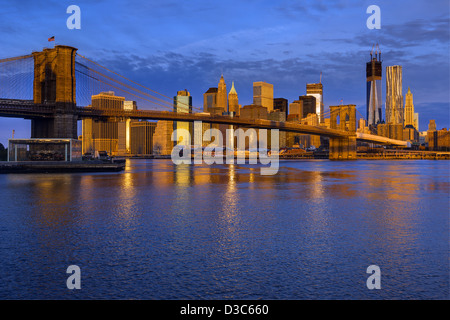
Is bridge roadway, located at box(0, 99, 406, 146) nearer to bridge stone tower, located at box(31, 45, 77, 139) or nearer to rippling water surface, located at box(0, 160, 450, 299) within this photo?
bridge stone tower, located at box(31, 45, 77, 139)

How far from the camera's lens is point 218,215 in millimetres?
16188

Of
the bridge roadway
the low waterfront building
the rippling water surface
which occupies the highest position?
the bridge roadway

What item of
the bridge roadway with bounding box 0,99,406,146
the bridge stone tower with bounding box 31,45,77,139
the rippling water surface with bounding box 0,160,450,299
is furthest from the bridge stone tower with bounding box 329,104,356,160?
the rippling water surface with bounding box 0,160,450,299

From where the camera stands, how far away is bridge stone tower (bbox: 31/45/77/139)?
5772cm

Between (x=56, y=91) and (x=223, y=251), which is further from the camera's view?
(x=56, y=91)

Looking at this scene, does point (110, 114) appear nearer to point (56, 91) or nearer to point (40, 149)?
point (56, 91)

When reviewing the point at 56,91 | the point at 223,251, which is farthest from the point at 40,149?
the point at 223,251

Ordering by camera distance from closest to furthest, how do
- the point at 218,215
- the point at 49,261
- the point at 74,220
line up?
the point at 49,261
the point at 74,220
the point at 218,215

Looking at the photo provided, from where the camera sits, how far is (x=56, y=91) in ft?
193

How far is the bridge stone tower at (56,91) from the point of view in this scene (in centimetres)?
5772

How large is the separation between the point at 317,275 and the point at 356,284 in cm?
77

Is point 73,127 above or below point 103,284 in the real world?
above
